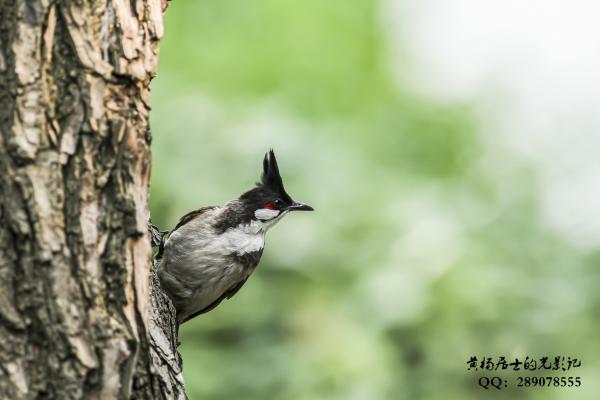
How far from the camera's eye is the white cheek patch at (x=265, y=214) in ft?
13.5

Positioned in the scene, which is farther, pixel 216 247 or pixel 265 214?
pixel 265 214

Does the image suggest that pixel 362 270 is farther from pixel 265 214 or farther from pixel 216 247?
pixel 216 247

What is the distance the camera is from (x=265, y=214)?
415 cm

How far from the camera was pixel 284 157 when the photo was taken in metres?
5.60

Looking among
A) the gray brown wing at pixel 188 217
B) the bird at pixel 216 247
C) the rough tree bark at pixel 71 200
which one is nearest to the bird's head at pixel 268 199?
the bird at pixel 216 247

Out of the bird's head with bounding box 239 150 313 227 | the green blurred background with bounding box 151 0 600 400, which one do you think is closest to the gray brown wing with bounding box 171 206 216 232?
the bird's head with bounding box 239 150 313 227

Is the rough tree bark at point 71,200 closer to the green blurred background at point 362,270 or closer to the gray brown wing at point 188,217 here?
the gray brown wing at point 188,217

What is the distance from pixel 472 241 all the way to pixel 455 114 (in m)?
2.13

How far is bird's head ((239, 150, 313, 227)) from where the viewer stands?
4129 millimetres

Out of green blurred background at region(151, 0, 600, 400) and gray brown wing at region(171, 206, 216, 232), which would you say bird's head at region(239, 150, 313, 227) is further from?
green blurred background at region(151, 0, 600, 400)

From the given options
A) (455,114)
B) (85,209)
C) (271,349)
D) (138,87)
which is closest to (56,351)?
(85,209)

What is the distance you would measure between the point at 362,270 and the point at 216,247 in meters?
1.84

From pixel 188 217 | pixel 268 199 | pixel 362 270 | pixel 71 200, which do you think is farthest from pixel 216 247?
pixel 71 200

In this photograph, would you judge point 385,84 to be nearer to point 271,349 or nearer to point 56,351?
point 271,349
